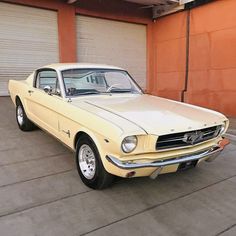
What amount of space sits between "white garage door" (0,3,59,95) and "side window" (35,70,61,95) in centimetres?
440

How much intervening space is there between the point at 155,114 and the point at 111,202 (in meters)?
1.16

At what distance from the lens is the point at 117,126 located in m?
2.90

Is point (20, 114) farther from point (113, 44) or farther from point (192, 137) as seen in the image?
point (113, 44)

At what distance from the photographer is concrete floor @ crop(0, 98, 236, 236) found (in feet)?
8.78

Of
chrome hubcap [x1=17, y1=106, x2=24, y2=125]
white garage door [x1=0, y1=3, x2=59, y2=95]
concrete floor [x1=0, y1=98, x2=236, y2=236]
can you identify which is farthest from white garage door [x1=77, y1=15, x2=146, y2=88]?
concrete floor [x1=0, y1=98, x2=236, y2=236]

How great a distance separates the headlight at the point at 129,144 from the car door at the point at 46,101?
58.6 inches

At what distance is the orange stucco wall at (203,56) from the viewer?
29.3ft

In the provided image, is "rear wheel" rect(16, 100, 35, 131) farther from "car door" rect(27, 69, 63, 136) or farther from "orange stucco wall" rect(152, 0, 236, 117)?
"orange stucco wall" rect(152, 0, 236, 117)

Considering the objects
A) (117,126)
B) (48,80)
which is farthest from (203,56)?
(117,126)

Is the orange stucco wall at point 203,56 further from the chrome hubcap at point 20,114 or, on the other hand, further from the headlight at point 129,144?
the headlight at point 129,144

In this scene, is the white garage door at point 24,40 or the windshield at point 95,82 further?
the white garage door at point 24,40

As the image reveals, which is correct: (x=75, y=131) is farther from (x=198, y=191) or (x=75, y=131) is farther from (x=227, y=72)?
(x=227, y=72)

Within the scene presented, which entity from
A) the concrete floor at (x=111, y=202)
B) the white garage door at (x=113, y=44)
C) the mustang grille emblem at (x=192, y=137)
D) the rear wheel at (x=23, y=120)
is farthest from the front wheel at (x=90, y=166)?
the white garage door at (x=113, y=44)

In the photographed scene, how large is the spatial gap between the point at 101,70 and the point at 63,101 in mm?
1066
